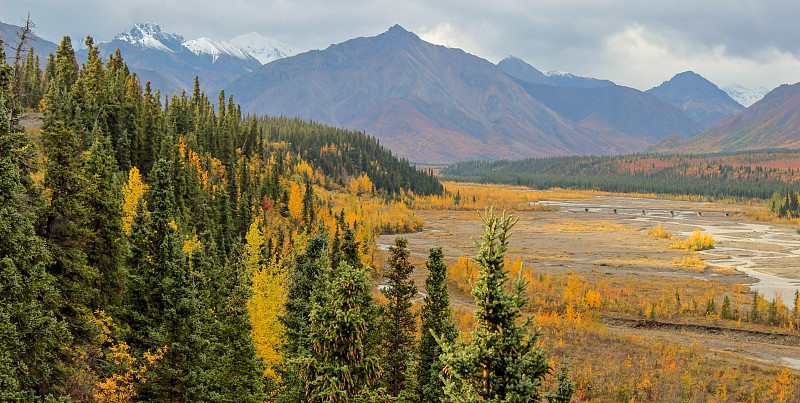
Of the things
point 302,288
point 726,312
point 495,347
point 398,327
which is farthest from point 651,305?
point 495,347

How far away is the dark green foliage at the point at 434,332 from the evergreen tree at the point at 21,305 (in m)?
15.9

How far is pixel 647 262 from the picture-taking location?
99.4 meters

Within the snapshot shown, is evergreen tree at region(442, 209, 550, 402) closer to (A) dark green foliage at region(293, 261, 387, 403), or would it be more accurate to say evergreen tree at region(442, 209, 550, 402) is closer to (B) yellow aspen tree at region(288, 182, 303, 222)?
(A) dark green foliage at region(293, 261, 387, 403)

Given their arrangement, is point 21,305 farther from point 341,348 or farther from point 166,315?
point 341,348

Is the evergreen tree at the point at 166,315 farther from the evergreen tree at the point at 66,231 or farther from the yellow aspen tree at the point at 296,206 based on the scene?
the yellow aspen tree at the point at 296,206

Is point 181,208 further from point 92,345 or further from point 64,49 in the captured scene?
point 64,49

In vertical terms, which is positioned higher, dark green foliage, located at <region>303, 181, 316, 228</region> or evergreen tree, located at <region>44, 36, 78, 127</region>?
evergreen tree, located at <region>44, 36, 78, 127</region>

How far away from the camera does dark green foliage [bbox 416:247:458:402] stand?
24.0 meters

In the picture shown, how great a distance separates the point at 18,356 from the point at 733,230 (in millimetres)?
178251

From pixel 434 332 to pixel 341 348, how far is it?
357 inches

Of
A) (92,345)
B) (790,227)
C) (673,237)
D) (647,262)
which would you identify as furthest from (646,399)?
(790,227)

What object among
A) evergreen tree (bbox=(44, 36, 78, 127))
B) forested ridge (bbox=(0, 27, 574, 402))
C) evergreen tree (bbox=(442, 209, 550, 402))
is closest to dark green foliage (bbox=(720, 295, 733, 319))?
forested ridge (bbox=(0, 27, 574, 402))

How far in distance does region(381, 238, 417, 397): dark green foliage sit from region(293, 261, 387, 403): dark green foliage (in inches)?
344

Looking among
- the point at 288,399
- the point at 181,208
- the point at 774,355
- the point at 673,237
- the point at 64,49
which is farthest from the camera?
the point at 673,237
